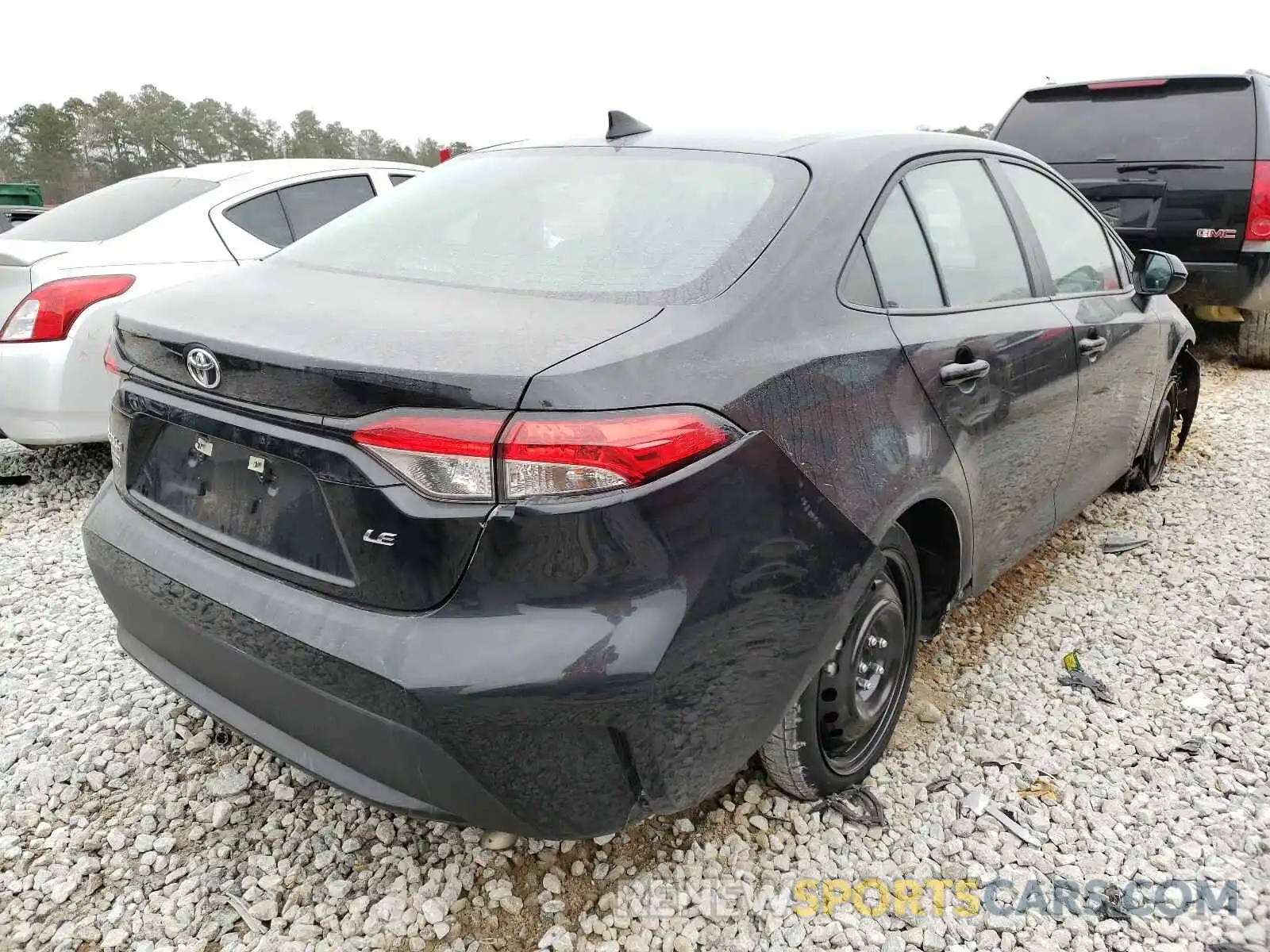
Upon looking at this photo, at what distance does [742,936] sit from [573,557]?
993 mm

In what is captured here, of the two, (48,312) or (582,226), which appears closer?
(582,226)

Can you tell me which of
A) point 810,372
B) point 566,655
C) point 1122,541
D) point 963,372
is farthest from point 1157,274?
point 566,655

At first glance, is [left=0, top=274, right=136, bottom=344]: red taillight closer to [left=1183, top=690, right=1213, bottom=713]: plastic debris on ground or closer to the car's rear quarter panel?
the car's rear quarter panel

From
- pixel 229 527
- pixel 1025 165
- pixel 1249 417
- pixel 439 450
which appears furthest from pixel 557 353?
pixel 1249 417

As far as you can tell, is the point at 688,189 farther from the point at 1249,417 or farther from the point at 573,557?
the point at 1249,417

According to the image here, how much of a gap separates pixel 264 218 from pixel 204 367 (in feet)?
11.2

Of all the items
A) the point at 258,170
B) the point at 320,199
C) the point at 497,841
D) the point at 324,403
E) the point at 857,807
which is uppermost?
the point at 258,170

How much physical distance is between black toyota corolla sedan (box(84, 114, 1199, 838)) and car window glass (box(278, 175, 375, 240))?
2.71 meters

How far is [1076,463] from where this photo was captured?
310 centimetres

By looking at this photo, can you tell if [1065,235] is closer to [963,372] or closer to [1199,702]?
[963,372]

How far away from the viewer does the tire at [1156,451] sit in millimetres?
4175

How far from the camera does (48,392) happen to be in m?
Answer: 3.85

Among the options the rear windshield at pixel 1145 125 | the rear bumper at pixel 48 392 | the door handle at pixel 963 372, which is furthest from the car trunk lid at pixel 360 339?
the rear windshield at pixel 1145 125

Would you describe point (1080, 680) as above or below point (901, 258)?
below
